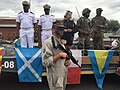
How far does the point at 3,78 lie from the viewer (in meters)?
6.74

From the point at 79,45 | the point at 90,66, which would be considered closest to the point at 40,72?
the point at 90,66

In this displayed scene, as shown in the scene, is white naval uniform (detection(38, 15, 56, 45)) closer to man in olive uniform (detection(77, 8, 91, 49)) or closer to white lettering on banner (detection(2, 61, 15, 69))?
man in olive uniform (detection(77, 8, 91, 49))

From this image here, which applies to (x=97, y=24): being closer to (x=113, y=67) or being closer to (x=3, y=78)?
(x=113, y=67)

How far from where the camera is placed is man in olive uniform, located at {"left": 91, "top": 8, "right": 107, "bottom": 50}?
23.0 feet

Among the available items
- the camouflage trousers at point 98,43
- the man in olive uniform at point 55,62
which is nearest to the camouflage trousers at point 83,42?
the camouflage trousers at point 98,43

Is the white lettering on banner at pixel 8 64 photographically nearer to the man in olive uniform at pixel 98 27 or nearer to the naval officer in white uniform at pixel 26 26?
the naval officer in white uniform at pixel 26 26

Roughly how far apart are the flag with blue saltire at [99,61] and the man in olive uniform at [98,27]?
3.56ft

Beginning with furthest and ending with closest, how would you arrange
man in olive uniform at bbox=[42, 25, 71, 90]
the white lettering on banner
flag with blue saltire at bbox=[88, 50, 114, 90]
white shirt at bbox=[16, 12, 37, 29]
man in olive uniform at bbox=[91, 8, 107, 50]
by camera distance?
man in olive uniform at bbox=[91, 8, 107, 50]
white shirt at bbox=[16, 12, 37, 29]
flag with blue saltire at bbox=[88, 50, 114, 90]
the white lettering on banner
man in olive uniform at bbox=[42, 25, 71, 90]

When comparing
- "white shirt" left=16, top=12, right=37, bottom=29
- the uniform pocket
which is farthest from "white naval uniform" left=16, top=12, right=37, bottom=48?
the uniform pocket

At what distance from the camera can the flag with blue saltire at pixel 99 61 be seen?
5906 millimetres

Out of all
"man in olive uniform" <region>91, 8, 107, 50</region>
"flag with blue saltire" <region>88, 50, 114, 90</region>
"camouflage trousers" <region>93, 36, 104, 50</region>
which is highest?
"man in olive uniform" <region>91, 8, 107, 50</region>

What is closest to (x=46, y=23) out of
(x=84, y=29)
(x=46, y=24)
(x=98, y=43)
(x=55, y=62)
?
(x=46, y=24)

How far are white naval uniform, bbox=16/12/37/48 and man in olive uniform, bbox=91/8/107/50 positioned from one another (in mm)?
1756

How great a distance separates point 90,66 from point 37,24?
1972mm
